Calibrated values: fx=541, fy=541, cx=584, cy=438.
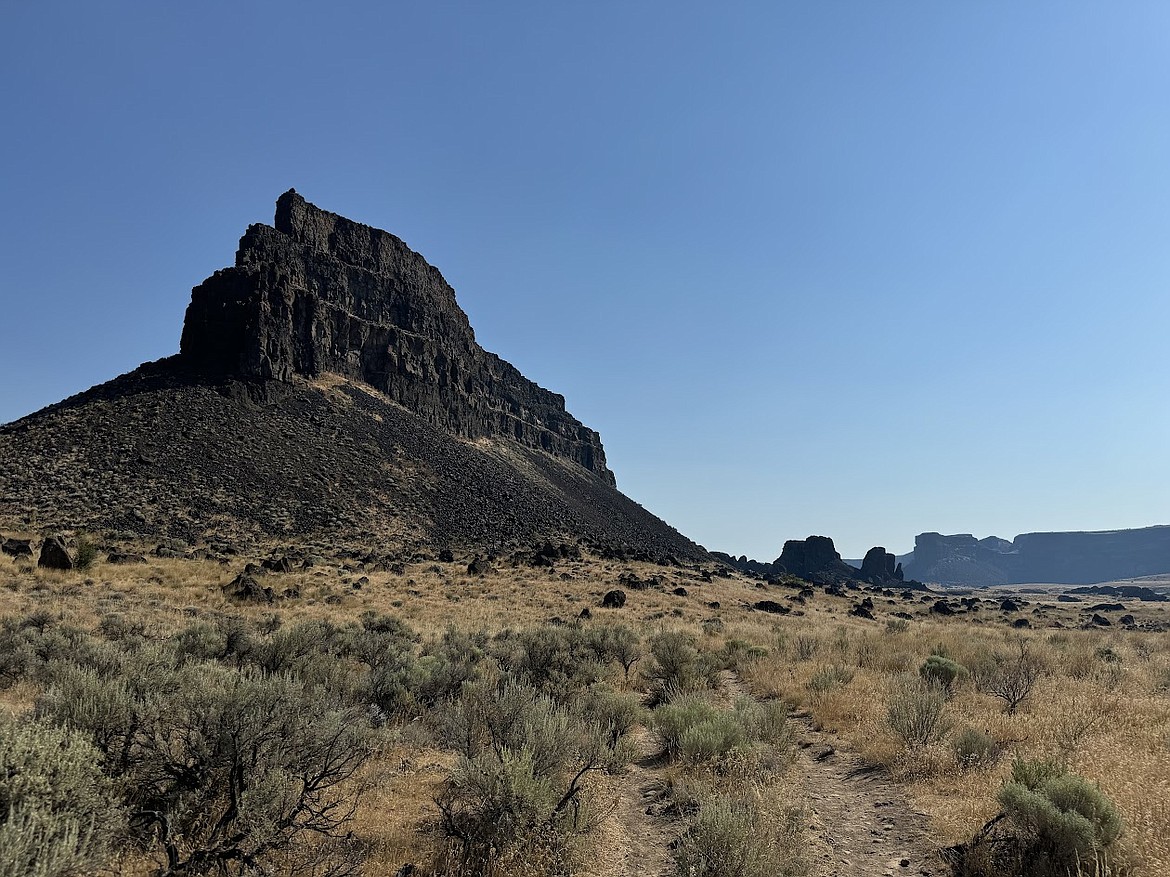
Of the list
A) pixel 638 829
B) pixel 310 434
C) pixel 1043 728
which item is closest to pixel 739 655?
pixel 1043 728

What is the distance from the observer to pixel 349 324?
82750mm

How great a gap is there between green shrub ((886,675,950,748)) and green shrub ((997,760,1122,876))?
2910mm

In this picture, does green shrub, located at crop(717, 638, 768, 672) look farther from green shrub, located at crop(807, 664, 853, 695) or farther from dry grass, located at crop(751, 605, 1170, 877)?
green shrub, located at crop(807, 664, 853, 695)

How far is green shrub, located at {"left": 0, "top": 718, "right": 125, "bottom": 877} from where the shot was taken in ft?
9.27

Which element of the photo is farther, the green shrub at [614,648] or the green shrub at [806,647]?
the green shrub at [806,647]

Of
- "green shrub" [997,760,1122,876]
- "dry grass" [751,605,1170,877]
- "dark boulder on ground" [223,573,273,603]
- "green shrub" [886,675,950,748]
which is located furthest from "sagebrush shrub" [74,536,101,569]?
"green shrub" [997,760,1122,876]

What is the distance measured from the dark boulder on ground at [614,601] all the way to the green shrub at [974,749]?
2317cm

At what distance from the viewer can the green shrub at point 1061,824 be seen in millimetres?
4203

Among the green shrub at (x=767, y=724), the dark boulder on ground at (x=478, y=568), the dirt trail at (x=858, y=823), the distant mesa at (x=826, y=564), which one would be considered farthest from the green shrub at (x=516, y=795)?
the distant mesa at (x=826, y=564)

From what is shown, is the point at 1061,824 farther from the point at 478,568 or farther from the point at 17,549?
the point at 17,549

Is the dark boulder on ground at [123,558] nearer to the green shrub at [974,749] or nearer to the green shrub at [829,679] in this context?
the green shrub at [829,679]

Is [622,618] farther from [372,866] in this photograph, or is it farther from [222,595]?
[372,866]

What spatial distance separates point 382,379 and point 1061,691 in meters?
86.2

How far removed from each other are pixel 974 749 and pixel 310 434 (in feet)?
209
